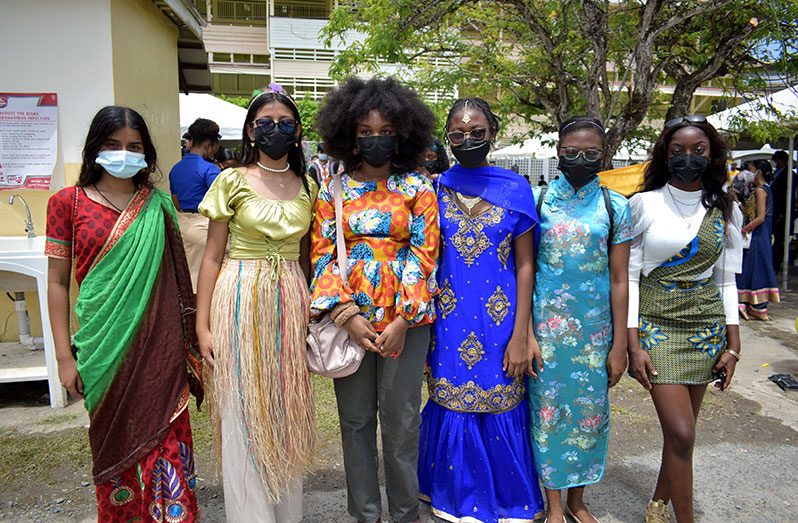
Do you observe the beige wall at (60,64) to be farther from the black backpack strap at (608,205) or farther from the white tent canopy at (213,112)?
the white tent canopy at (213,112)

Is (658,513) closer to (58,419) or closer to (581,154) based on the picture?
(581,154)

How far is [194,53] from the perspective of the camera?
7.99m

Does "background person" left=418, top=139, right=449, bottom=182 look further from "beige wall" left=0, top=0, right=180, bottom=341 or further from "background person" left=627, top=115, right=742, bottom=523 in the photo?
"beige wall" left=0, top=0, right=180, bottom=341

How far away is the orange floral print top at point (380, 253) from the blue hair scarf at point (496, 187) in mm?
232

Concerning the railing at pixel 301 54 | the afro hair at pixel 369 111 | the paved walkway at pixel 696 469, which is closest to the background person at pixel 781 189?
the paved walkway at pixel 696 469

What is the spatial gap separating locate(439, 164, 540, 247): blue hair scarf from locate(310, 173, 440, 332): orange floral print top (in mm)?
232

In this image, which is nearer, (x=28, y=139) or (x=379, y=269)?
(x=379, y=269)

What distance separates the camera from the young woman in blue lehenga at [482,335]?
8.50 feet

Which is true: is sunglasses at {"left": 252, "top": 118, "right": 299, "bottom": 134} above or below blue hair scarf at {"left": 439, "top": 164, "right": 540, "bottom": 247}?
above

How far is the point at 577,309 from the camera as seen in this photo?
2.61 metres

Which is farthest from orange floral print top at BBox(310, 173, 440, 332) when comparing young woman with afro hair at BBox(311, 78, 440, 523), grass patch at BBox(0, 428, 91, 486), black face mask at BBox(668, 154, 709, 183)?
grass patch at BBox(0, 428, 91, 486)

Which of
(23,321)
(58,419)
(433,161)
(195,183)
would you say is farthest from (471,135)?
(23,321)

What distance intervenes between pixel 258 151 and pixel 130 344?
947mm

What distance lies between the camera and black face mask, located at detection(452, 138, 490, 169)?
2562 millimetres
